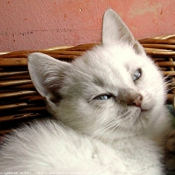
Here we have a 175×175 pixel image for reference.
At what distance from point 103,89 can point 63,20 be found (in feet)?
2.86

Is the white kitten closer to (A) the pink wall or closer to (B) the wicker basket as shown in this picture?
(B) the wicker basket

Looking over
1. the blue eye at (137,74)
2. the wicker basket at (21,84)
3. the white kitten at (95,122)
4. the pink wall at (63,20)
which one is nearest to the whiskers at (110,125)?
the white kitten at (95,122)

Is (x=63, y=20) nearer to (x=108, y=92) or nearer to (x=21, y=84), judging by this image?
(x=21, y=84)

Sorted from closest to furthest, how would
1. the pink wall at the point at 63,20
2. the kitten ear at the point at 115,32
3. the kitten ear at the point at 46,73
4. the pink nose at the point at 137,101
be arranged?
the pink nose at the point at 137,101 < the kitten ear at the point at 46,73 < the kitten ear at the point at 115,32 < the pink wall at the point at 63,20

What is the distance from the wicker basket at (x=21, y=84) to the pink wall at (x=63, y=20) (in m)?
0.40

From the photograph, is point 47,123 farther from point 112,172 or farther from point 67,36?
point 67,36

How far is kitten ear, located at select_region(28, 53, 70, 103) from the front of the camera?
929 millimetres

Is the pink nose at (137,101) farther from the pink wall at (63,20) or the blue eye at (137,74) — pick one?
the pink wall at (63,20)

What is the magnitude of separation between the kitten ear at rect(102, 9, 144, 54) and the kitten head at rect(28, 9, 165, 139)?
0.05 m

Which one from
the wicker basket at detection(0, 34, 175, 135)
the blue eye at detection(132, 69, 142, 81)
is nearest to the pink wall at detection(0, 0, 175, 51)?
the wicker basket at detection(0, 34, 175, 135)

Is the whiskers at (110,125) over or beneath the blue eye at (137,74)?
beneath

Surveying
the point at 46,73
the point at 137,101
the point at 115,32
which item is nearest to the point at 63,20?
the point at 115,32

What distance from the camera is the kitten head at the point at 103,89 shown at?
84 centimetres

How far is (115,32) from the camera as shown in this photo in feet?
3.66
